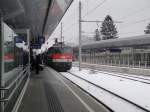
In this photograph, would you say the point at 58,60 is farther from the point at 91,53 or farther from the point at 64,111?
the point at 64,111

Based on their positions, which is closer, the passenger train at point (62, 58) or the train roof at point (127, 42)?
the passenger train at point (62, 58)

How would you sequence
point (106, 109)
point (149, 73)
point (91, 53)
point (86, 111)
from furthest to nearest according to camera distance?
1. point (91, 53)
2. point (149, 73)
3. point (106, 109)
4. point (86, 111)

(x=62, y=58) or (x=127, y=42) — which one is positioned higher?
(x=127, y=42)

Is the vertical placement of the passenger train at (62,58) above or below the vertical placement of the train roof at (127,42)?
below

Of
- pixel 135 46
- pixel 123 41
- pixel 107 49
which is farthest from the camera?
pixel 107 49

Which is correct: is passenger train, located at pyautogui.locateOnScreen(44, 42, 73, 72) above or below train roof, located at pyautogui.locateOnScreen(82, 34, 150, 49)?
below

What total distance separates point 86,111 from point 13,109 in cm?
220

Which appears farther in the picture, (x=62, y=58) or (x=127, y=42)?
(x=127, y=42)

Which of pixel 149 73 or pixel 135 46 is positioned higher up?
pixel 135 46

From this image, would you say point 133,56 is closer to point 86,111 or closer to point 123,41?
point 123,41

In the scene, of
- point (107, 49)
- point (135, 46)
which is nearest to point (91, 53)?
point (107, 49)

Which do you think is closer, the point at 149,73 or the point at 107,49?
Answer: the point at 149,73

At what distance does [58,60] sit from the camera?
109ft

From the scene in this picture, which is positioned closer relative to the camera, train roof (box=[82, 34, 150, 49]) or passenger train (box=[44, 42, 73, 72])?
passenger train (box=[44, 42, 73, 72])
